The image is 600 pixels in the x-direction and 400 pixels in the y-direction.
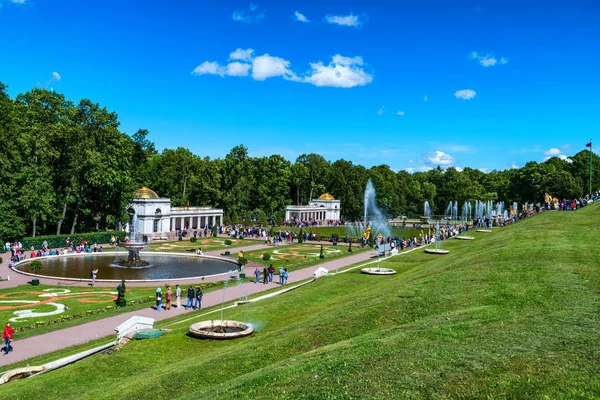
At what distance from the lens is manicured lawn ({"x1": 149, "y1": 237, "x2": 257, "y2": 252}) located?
56.0 metres

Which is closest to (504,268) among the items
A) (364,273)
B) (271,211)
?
(364,273)

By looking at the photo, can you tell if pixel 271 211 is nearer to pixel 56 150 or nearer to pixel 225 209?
pixel 225 209

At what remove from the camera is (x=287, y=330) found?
16.5 meters

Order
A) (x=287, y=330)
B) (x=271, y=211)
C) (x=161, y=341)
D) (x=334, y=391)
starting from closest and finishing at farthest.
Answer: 1. (x=334, y=391)
2. (x=287, y=330)
3. (x=161, y=341)
4. (x=271, y=211)

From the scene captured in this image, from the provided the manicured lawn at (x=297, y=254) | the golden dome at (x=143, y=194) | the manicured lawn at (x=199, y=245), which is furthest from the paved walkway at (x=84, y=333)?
the golden dome at (x=143, y=194)

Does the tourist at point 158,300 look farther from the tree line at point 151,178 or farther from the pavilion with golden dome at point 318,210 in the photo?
the pavilion with golden dome at point 318,210

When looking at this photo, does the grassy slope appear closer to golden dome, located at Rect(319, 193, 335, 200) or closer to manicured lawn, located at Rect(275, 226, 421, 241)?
manicured lawn, located at Rect(275, 226, 421, 241)

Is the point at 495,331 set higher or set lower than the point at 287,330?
higher

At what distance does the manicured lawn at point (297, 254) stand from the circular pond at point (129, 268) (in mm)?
3886

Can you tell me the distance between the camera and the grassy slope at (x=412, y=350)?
9078 millimetres

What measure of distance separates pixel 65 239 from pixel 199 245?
14.7 m

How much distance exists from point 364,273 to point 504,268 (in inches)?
526

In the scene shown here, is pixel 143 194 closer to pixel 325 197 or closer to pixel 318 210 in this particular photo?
pixel 318 210

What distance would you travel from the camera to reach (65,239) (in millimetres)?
54938
